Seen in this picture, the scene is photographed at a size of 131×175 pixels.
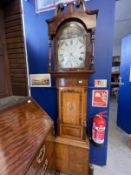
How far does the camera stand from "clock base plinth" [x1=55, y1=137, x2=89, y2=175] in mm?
1345

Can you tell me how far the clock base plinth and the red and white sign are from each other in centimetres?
51

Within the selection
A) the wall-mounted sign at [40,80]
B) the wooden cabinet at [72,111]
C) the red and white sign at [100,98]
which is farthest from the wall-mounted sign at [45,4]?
the red and white sign at [100,98]

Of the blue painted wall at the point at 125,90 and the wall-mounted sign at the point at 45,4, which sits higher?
the wall-mounted sign at the point at 45,4

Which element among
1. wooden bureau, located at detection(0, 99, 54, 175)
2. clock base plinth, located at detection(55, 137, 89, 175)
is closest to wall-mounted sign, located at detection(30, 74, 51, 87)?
wooden bureau, located at detection(0, 99, 54, 175)

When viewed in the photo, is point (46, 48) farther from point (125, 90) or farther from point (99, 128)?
point (125, 90)

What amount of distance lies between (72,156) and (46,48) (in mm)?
1483

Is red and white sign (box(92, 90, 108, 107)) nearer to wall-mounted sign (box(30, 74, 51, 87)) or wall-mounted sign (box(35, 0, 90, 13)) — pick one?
wall-mounted sign (box(30, 74, 51, 87))

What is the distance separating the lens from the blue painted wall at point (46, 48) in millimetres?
1333

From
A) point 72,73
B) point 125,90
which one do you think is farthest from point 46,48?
point 125,90

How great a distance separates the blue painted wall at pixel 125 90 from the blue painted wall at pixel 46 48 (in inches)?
45.0

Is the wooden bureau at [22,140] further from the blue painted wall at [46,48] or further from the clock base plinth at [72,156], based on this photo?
the blue painted wall at [46,48]

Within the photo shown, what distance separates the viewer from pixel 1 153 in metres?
0.66

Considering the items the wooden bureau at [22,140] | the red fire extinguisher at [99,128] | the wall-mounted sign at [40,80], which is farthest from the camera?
the wall-mounted sign at [40,80]

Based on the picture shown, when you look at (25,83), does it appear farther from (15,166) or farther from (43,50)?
(15,166)
